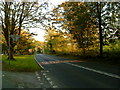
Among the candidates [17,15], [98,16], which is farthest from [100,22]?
[17,15]

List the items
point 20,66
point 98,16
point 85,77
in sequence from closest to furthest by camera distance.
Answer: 1. point 85,77
2. point 20,66
3. point 98,16

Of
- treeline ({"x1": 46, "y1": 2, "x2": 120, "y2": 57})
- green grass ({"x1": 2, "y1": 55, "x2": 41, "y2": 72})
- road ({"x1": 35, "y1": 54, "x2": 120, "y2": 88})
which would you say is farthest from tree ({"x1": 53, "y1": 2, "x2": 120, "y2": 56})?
road ({"x1": 35, "y1": 54, "x2": 120, "y2": 88})

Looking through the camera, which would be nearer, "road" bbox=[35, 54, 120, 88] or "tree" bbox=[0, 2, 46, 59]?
"road" bbox=[35, 54, 120, 88]

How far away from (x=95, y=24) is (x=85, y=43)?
5843mm

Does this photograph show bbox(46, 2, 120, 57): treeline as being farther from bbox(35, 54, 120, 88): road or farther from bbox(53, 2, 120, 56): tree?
bbox(35, 54, 120, 88): road

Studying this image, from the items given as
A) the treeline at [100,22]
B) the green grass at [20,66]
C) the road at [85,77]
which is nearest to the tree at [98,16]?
the treeline at [100,22]

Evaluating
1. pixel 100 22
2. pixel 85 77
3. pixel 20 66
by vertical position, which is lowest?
pixel 20 66

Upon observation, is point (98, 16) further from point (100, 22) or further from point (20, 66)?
point (20, 66)

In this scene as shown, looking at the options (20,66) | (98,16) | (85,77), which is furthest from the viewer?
(98,16)

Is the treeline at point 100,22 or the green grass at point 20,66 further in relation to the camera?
the treeline at point 100,22

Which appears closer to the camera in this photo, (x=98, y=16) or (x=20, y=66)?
(x=20, y=66)

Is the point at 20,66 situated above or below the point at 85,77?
below

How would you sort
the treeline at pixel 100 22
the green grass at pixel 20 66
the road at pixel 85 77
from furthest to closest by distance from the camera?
the treeline at pixel 100 22 → the green grass at pixel 20 66 → the road at pixel 85 77

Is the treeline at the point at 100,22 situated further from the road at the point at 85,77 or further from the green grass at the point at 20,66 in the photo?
the road at the point at 85,77
